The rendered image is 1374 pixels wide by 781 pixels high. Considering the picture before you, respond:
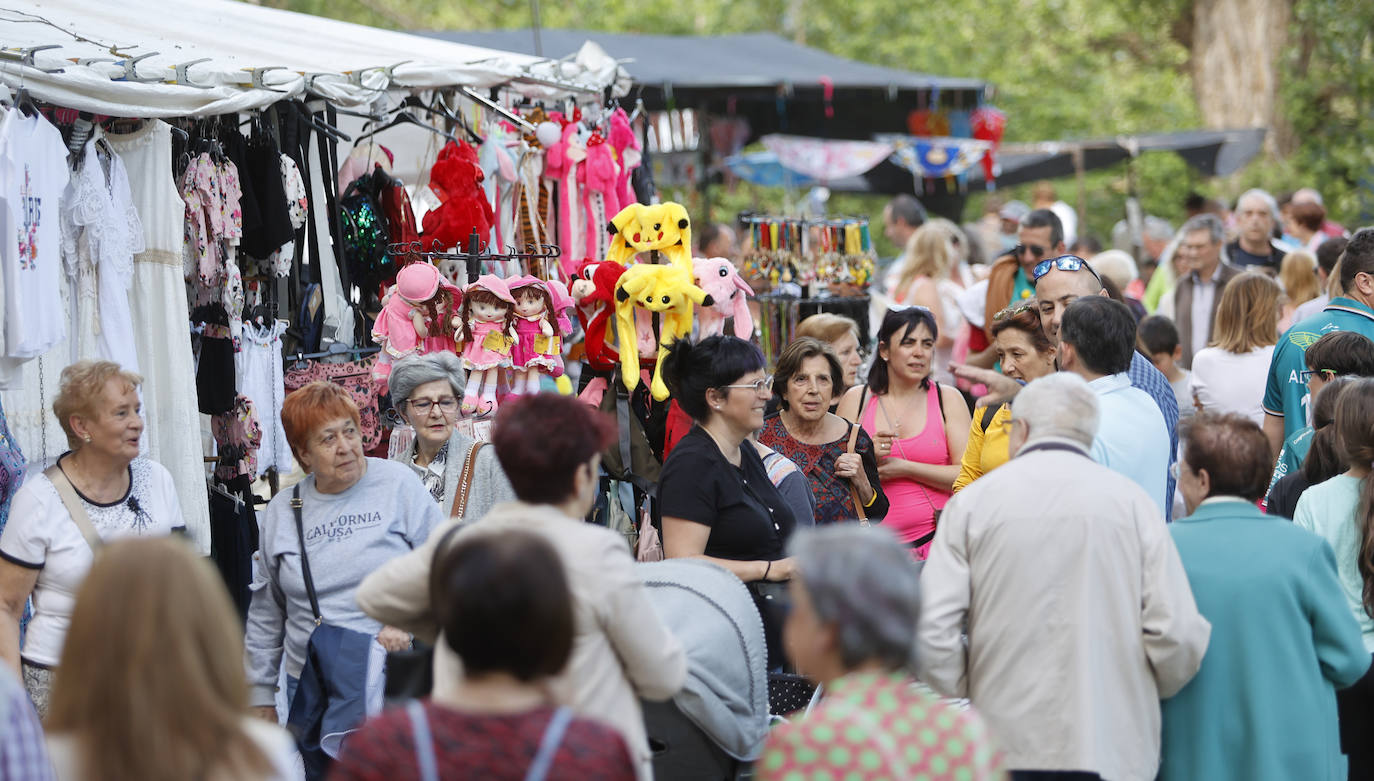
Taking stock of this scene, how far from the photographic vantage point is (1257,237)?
867 centimetres

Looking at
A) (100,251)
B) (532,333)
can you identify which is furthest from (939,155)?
(100,251)

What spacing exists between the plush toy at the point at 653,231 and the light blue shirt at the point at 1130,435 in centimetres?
214

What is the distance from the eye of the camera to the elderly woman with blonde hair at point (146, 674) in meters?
2.17

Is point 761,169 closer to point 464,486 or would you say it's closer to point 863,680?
point 464,486

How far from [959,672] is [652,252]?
2905 mm

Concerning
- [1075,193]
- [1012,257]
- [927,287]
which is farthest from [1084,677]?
[1075,193]

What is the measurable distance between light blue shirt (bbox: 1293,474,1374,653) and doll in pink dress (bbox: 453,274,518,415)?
287cm

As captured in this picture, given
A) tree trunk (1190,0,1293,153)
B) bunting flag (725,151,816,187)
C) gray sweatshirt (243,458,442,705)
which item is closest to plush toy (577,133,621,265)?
gray sweatshirt (243,458,442,705)

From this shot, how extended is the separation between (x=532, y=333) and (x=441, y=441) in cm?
75

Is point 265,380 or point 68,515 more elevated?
point 265,380

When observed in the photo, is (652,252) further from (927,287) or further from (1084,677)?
(1084,677)

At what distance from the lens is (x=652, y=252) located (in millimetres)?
5824

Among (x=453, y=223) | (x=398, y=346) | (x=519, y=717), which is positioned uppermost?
(x=453, y=223)

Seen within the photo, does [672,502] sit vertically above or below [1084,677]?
above
